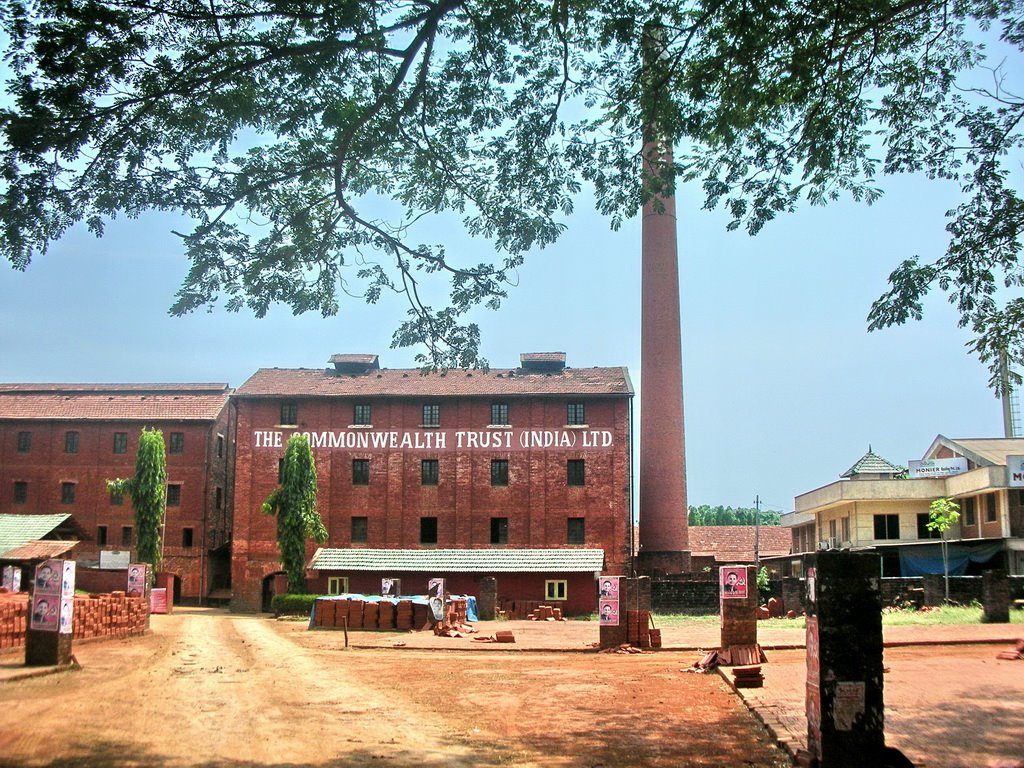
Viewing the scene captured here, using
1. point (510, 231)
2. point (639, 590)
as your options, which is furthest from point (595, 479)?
point (510, 231)

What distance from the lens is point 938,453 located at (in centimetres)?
5078

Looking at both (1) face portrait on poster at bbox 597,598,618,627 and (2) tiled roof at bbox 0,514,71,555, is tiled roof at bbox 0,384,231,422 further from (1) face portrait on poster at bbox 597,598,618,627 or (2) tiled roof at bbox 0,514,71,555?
(1) face portrait on poster at bbox 597,598,618,627

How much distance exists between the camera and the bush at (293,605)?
4100 centimetres

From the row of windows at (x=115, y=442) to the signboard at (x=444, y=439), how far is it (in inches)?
244

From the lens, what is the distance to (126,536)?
5122 centimetres

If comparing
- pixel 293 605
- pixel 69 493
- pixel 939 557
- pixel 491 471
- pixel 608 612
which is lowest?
pixel 293 605

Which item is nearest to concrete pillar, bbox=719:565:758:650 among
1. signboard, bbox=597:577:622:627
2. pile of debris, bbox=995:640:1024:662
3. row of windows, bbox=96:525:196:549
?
pile of debris, bbox=995:640:1024:662

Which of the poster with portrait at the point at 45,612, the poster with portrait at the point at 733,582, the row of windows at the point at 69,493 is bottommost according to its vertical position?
the poster with portrait at the point at 45,612

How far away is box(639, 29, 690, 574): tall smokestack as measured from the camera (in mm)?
43531

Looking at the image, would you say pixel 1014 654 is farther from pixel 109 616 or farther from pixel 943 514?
pixel 943 514

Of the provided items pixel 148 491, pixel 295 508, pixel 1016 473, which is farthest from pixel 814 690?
pixel 148 491

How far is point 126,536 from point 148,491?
5412 millimetres

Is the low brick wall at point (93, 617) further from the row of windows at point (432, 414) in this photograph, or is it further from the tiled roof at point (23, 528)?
the tiled roof at point (23, 528)

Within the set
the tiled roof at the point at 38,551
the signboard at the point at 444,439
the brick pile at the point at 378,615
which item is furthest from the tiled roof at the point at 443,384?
the brick pile at the point at 378,615
